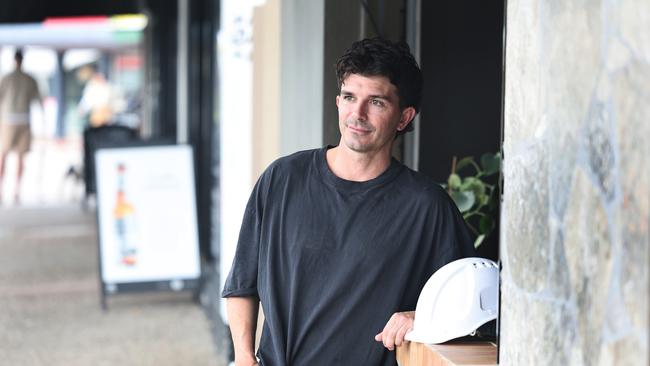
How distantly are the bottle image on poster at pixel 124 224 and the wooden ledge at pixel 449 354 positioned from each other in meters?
5.55

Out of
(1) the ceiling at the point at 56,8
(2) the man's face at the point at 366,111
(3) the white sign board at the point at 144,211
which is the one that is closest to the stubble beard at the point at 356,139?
(2) the man's face at the point at 366,111

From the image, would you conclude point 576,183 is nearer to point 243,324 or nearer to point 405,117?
point 405,117

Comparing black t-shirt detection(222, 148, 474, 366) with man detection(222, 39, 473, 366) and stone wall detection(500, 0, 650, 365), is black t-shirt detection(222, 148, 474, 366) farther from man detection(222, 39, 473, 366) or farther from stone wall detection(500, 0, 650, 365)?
stone wall detection(500, 0, 650, 365)

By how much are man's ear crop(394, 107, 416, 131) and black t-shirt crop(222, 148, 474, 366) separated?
11 cm

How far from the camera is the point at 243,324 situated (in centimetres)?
330

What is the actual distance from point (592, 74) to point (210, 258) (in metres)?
7.94

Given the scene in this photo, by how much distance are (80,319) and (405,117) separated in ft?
18.7

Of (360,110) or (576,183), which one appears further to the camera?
(360,110)

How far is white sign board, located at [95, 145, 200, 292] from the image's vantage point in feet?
27.5

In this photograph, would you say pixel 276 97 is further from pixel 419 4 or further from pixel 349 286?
pixel 349 286

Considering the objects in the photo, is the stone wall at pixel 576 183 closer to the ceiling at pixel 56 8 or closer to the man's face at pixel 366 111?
the man's face at pixel 366 111

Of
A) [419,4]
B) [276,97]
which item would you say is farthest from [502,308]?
[276,97]

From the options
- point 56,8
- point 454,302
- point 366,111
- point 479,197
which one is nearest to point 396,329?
point 454,302

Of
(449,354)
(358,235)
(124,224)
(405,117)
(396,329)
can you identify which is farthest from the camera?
(124,224)
